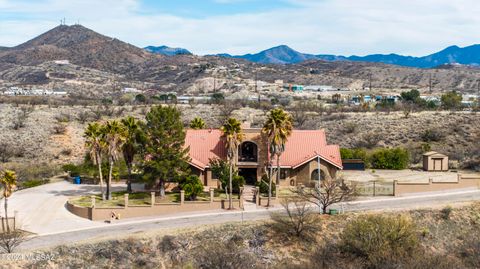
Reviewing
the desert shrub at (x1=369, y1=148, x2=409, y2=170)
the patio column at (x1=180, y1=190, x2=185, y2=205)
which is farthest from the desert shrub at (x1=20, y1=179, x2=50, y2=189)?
the desert shrub at (x1=369, y1=148, x2=409, y2=170)

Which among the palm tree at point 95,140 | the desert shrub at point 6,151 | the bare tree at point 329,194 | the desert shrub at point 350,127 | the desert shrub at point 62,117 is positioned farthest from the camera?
the desert shrub at point 62,117

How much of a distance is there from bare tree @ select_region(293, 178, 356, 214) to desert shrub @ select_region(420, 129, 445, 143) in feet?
116

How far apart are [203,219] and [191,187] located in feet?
14.8

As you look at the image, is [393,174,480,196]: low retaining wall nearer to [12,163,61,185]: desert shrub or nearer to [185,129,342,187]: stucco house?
[185,129,342,187]: stucco house

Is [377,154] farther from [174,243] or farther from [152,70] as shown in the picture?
[152,70]

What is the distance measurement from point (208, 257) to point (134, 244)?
5.61 meters

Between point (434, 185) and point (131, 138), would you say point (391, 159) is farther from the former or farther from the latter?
point (131, 138)

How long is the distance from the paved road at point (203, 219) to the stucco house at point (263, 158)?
23.8 ft

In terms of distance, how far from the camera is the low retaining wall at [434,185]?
5084 cm

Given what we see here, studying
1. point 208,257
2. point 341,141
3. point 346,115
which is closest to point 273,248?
point 208,257

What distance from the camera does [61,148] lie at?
254ft

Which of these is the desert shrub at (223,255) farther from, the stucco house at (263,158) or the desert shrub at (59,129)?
the desert shrub at (59,129)

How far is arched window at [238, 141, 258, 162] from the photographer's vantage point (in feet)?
180

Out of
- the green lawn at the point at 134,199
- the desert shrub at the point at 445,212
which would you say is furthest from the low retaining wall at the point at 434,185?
the green lawn at the point at 134,199
